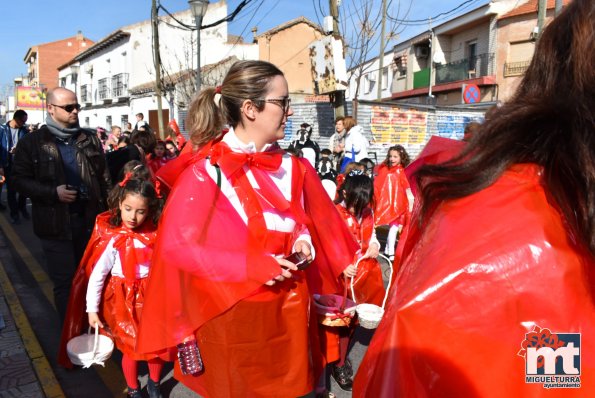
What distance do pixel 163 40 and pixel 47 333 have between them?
96.3 feet

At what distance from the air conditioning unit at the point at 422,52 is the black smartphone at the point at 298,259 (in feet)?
95.4

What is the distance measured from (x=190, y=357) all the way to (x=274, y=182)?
2.74 ft

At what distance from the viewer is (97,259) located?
3.01 m

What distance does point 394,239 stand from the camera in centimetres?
648

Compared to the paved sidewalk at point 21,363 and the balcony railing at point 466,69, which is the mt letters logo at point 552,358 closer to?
the paved sidewalk at point 21,363

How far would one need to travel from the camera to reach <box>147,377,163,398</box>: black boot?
116 inches

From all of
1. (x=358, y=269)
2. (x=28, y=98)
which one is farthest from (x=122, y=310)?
(x=28, y=98)

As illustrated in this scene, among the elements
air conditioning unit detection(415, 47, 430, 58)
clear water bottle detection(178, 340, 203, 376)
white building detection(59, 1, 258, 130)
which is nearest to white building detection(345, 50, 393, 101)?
air conditioning unit detection(415, 47, 430, 58)

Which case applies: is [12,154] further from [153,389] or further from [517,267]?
[517,267]

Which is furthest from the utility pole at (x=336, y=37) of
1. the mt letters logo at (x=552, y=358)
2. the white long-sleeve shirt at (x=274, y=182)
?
the mt letters logo at (x=552, y=358)

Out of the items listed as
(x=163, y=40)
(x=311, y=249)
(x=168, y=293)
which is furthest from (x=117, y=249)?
(x=163, y=40)

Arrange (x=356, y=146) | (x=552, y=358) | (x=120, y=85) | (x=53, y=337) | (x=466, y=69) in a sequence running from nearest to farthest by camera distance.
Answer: (x=552, y=358), (x=53, y=337), (x=356, y=146), (x=466, y=69), (x=120, y=85)

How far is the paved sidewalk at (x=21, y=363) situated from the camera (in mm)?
3096

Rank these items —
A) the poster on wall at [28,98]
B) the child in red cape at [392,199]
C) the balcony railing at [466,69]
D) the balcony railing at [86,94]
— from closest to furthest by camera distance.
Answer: the child in red cape at [392,199]
the balcony railing at [466,69]
the balcony railing at [86,94]
the poster on wall at [28,98]
